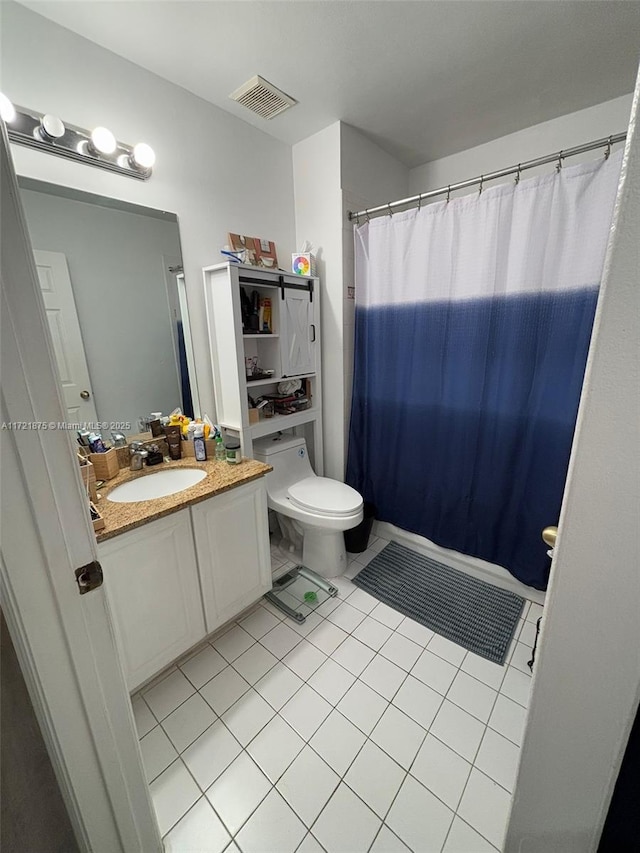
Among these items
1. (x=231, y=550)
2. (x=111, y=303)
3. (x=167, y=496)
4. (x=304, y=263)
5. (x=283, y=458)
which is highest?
(x=304, y=263)

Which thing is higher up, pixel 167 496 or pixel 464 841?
pixel 167 496

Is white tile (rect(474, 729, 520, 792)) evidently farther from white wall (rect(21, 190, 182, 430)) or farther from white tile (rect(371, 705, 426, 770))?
white wall (rect(21, 190, 182, 430))

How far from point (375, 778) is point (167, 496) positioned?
1169 millimetres

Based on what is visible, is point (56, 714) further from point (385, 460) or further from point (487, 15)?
point (487, 15)

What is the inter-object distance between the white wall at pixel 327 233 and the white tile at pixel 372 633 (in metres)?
0.99

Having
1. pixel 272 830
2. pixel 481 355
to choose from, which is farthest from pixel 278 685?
pixel 481 355

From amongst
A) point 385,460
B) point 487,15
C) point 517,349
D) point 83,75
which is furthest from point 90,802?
point 487,15

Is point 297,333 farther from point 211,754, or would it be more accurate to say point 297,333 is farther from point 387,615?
point 211,754

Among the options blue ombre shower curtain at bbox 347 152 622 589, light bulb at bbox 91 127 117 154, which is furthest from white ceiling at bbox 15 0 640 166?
blue ombre shower curtain at bbox 347 152 622 589

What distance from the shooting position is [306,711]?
50.2 inches

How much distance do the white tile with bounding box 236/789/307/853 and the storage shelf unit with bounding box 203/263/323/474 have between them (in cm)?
134

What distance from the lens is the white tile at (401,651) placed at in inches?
57.9

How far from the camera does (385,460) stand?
7.13 feet

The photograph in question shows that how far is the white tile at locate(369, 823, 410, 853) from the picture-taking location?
936 mm
